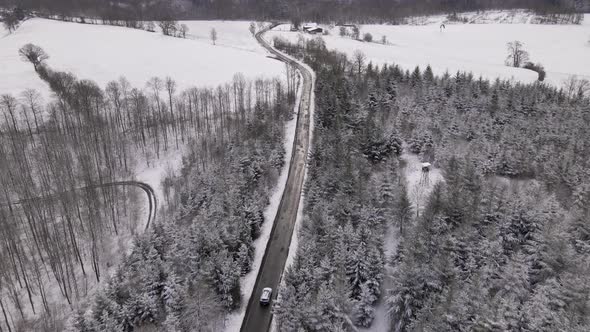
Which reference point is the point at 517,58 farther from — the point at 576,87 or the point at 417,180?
the point at 417,180

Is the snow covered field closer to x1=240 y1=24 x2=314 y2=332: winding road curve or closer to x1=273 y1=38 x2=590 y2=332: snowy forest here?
x1=273 y1=38 x2=590 y2=332: snowy forest

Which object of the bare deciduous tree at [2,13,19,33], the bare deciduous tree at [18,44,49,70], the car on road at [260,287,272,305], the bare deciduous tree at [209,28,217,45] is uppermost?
the bare deciduous tree at [2,13,19,33]

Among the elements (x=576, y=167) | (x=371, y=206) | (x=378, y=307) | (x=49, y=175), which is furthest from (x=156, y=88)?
(x=576, y=167)

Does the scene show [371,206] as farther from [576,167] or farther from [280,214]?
[576,167]

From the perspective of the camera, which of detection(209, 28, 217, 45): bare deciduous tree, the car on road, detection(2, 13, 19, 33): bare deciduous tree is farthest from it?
detection(2, 13, 19, 33): bare deciduous tree

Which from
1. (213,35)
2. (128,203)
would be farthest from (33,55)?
(128,203)

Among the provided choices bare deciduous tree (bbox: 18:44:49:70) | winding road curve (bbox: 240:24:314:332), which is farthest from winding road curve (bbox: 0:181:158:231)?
bare deciduous tree (bbox: 18:44:49:70)
